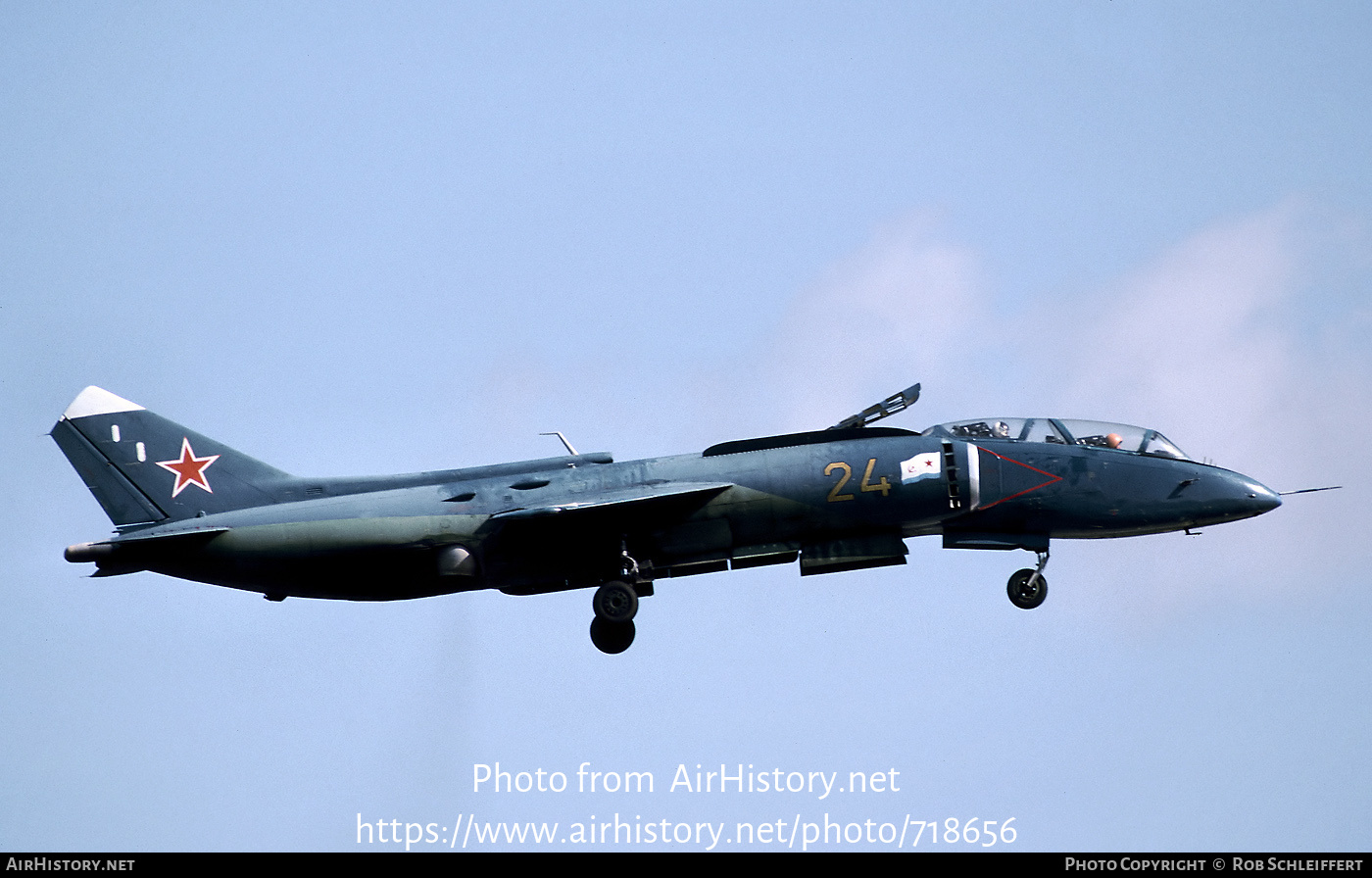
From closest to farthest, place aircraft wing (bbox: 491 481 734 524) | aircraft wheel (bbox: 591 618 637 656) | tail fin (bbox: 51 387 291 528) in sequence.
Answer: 1. aircraft wing (bbox: 491 481 734 524)
2. aircraft wheel (bbox: 591 618 637 656)
3. tail fin (bbox: 51 387 291 528)

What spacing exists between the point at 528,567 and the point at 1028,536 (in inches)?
346

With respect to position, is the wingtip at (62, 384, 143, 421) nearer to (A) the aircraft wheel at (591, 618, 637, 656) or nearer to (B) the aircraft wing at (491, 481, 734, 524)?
(B) the aircraft wing at (491, 481, 734, 524)

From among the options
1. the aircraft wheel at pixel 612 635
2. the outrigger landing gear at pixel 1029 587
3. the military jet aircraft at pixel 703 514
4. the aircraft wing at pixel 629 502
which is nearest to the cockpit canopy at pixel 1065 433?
the military jet aircraft at pixel 703 514

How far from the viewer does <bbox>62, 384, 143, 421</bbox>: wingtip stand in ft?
117

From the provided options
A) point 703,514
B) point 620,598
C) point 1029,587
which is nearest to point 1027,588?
point 1029,587

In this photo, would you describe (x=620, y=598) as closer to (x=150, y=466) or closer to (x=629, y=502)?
(x=629, y=502)

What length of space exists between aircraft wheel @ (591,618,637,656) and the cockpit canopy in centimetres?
626

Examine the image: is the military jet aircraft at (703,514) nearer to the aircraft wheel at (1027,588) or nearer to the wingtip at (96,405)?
the aircraft wheel at (1027,588)

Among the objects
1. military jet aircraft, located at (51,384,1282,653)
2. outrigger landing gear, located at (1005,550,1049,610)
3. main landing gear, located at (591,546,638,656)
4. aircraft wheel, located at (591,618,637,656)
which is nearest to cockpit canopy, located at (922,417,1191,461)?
military jet aircraft, located at (51,384,1282,653)

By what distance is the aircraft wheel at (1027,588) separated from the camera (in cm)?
3444

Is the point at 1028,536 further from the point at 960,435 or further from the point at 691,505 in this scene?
the point at 691,505

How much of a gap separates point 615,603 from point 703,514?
2127mm

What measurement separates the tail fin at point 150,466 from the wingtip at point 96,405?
0.7 inches
